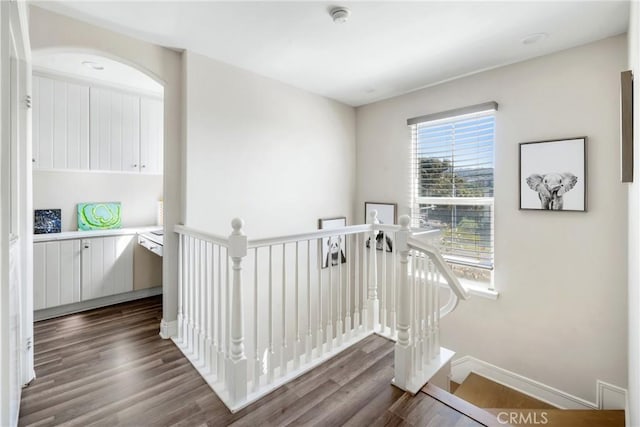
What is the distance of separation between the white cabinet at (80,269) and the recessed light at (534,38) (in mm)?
4333

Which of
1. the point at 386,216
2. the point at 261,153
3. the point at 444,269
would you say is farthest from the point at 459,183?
the point at 261,153

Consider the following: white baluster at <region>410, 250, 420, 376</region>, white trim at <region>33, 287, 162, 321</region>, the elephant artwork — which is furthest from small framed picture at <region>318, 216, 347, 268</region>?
white trim at <region>33, 287, 162, 321</region>

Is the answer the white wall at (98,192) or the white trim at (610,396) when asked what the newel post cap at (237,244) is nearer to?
the white wall at (98,192)

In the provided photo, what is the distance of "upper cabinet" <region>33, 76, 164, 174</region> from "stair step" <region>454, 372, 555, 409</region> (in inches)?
169

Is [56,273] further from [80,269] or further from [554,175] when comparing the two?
[554,175]

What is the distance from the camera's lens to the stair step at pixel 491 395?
2.59m

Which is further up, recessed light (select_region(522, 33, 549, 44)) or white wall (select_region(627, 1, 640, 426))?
recessed light (select_region(522, 33, 549, 44))

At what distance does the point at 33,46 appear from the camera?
6.52 feet

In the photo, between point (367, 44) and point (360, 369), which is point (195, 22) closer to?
point (367, 44)

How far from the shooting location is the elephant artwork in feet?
8.08

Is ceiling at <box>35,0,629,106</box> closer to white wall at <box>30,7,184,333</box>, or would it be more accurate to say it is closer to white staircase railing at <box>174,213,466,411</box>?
white wall at <box>30,7,184,333</box>

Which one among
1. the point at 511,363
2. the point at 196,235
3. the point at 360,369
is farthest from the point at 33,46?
the point at 511,363

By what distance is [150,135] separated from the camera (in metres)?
3.77

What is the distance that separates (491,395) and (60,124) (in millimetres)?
5102
